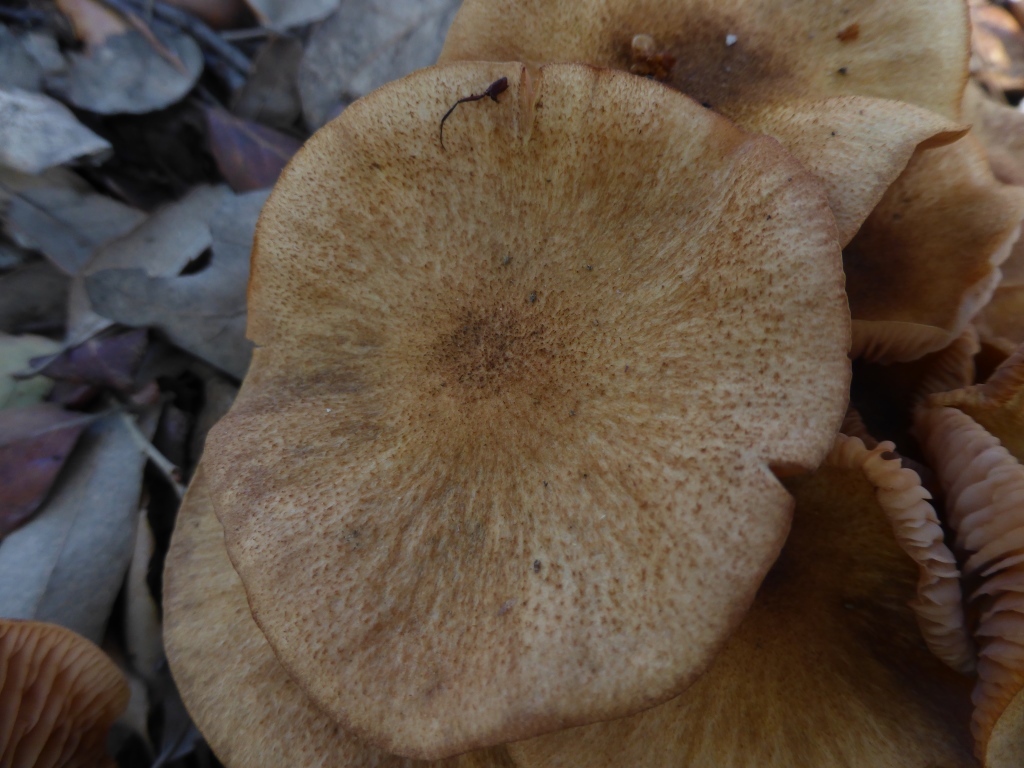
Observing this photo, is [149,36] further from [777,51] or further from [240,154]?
[777,51]

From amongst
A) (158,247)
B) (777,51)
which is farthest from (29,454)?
(777,51)

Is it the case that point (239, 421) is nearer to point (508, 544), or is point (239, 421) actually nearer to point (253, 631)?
point (253, 631)

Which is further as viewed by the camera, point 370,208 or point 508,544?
point 370,208

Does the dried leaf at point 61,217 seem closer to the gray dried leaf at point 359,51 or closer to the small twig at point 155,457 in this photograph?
the small twig at point 155,457

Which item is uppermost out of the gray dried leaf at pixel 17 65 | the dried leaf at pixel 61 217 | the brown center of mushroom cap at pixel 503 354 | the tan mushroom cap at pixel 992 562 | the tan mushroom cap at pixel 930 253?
the gray dried leaf at pixel 17 65

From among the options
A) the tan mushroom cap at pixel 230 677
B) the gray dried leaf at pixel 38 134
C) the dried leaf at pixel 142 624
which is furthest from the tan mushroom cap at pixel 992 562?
the gray dried leaf at pixel 38 134

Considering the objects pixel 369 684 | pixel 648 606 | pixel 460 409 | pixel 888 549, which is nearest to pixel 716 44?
pixel 460 409

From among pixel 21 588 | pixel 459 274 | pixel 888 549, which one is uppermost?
pixel 459 274
